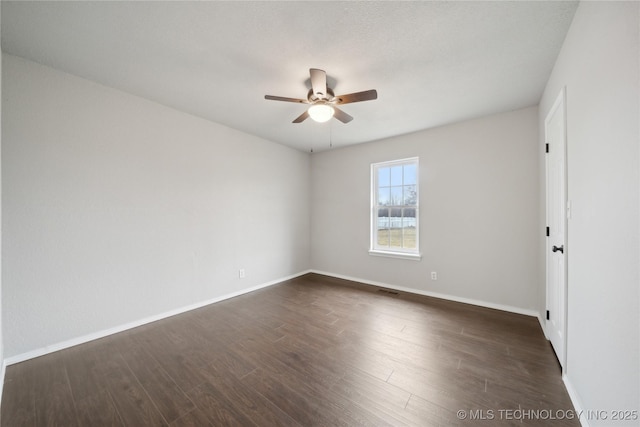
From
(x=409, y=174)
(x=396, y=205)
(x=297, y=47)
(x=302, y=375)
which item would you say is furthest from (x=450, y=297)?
(x=297, y=47)

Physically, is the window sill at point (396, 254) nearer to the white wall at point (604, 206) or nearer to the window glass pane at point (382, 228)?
the window glass pane at point (382, 228)

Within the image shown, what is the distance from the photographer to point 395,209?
13.1ft

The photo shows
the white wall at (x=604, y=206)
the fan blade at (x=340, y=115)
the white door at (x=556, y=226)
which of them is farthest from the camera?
the fan blade at (x=340, y=115)

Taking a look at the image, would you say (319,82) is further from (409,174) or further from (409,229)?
(409,229)

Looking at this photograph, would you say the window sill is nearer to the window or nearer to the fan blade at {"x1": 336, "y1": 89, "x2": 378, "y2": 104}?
the window

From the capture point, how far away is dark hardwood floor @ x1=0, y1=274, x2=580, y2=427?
4.74 ft

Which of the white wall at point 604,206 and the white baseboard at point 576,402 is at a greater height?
the white wall at point 604,206

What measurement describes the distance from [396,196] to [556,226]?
7.09 ft

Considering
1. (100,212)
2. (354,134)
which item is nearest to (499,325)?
(354,134)

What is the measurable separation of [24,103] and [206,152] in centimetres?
158

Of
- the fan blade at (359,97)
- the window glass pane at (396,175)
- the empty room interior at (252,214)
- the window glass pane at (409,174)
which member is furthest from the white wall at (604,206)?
the window glass pane at (396,175)

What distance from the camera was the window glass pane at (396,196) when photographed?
396 cm

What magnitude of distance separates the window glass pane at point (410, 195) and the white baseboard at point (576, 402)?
2554 millimetres

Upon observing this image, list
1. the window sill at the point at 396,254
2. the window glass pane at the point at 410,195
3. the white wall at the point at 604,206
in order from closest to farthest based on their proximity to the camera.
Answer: the white wall at the point at 604,206
the window sill at the point at 396,254
the window glass pane at the point at 410,195
